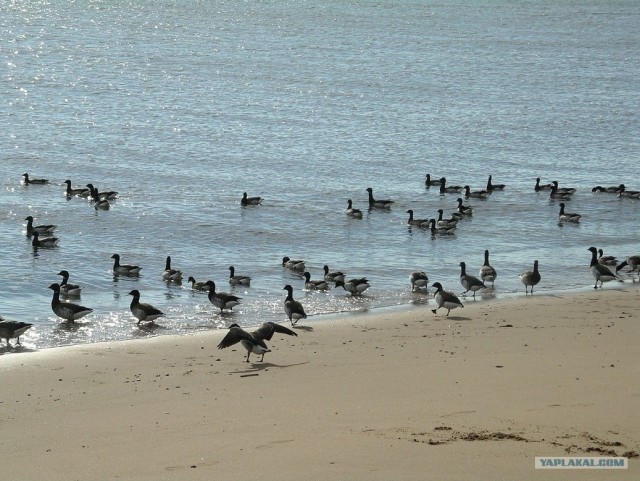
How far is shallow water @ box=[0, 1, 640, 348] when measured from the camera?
2450 cm

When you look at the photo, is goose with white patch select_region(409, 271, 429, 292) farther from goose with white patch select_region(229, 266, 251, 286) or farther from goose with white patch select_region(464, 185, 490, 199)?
goose with white patch select_region(464, 185, 490, 199)

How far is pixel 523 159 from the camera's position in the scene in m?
41.6

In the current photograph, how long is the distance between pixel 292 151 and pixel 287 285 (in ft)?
68.7

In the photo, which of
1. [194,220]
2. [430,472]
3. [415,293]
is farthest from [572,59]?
[430,472]

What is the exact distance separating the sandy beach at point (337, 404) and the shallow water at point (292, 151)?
10.5 feet

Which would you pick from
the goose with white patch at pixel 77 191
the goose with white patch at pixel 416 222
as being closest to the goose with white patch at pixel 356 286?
the goose with white patch at pixel 416 222

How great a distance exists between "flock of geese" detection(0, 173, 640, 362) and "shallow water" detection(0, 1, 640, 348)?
1.07 feet

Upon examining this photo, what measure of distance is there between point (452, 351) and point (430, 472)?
18.5 feet

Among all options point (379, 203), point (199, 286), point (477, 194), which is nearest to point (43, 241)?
point (199, 286)

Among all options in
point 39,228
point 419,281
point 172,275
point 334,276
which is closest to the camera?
point 419,281

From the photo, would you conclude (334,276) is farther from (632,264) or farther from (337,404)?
(337,404)

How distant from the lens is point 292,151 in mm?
40812

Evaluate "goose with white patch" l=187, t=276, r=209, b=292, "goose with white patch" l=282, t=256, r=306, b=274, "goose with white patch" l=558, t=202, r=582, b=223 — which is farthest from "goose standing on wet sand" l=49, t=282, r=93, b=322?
"goose with white patch" l=558, t=202, r=582, b=223

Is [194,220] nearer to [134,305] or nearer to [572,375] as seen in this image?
[134,305]
